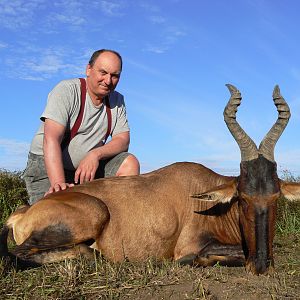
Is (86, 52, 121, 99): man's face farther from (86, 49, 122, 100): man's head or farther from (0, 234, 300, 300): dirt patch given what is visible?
(0, 234, 300, 300): dirt patch

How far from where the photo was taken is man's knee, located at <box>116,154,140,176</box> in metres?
7.68

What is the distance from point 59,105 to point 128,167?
4.71 feet

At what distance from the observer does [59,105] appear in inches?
283

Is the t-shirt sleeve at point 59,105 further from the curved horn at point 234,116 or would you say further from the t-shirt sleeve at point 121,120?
the curved horn at point 234,116

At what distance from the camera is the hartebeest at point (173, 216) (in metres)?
5.49

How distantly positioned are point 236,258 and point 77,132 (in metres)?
3.12

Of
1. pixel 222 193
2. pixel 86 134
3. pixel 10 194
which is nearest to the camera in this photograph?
pixel 222 193

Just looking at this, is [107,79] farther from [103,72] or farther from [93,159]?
[93,159]

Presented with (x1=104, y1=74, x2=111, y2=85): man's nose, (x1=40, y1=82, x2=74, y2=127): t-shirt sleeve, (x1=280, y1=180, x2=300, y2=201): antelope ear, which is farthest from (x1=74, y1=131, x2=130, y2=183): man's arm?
(x1=280, y1=180, x2=300, y2=201): antelope ear

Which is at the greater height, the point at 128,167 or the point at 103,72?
the point at 103,72

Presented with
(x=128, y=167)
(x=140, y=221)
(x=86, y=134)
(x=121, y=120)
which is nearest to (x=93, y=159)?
(x=86, y=134)

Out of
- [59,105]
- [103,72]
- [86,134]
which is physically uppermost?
[103,72]

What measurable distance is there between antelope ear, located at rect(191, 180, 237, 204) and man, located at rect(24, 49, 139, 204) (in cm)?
199

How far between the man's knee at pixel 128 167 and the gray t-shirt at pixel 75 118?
516mm
